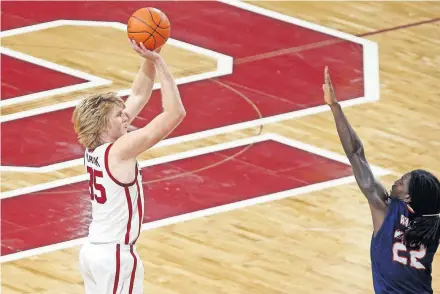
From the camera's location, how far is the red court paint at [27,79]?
1153 cm

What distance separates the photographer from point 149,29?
23.9ft

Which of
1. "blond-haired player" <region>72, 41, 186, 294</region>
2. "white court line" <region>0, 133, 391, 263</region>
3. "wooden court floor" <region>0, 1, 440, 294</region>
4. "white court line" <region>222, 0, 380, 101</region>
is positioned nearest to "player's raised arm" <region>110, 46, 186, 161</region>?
"blond-haired player" <region>72, 41, 186, 294</region>

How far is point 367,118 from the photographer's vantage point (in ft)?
36.9

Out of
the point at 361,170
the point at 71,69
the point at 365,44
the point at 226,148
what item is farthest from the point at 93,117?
the point at 365,44

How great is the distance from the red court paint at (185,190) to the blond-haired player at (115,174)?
2537 millimetres

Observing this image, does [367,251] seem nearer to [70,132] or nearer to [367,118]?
[367,118]

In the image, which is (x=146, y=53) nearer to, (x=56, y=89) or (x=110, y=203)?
(x=110, y=203)

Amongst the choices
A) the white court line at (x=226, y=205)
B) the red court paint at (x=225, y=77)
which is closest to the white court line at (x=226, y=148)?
the white court line at (x=226, y=205)

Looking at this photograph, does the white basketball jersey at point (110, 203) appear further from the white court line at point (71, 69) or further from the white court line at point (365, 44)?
the white court line at point (365, 44)

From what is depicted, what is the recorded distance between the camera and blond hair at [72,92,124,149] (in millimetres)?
6840

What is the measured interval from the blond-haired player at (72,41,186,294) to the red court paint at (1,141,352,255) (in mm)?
2537

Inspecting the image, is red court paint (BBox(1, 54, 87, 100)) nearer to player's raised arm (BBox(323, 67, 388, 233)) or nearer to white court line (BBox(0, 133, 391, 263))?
white court line (BBox(0, 133, 391, 263))

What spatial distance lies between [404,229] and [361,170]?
42cm

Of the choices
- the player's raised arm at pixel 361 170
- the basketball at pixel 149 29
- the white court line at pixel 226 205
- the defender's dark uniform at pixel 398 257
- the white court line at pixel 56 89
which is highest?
the basketball at pixel 149 29
